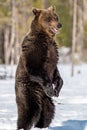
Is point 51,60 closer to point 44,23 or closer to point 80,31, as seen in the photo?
point 44,23

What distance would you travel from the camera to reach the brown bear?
717 centimetres

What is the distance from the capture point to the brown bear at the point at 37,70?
717cm

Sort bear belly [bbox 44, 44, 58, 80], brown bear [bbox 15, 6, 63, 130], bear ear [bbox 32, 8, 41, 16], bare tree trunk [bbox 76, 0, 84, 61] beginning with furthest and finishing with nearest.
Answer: bare tree trunk [bbox 76, 0, 84, 61] → bear ear [bbox 32, 8, 41, 16] → bear belly [bbox 44, 44, 58, 80] → brown bear [bbox 15, 6, 63, 130]

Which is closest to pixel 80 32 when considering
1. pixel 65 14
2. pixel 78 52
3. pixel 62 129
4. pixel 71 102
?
pixel 78 52

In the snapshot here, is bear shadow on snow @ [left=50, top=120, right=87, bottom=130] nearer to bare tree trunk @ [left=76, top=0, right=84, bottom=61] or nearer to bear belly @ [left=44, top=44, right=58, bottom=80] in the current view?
bear belly @ [left=44, top=44, right=58, bottom=80]

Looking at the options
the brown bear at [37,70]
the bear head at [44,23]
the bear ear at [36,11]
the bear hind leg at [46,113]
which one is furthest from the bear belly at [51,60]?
the bear ear at [36,11]

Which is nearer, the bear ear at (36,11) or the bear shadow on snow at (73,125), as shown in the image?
the bear ear at (36,11)

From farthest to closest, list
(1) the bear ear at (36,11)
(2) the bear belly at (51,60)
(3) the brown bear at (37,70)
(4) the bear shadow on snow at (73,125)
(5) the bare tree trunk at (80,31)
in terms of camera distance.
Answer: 1. (5) the bare tree trunk at (80,31)
2. (4) the bear shadow on snow at (73,125)
3. (1) the bear ear at (36,11)
4. (2) the bear belly at (51,60)
5. (3) the brown bear at (37,70)

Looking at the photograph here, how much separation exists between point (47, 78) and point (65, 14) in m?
45.0

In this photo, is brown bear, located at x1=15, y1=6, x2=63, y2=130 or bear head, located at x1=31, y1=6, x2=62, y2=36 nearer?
brown bear, located at x1=15, y1=6, x2=63, y2=130

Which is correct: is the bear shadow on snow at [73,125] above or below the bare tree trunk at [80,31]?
above

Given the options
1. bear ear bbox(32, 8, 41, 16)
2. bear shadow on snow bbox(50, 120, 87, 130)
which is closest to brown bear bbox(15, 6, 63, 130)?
bear ear bbox(32, 8, 41, 16)

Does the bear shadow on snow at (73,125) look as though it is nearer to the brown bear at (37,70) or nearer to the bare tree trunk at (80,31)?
the brown bear at (37,70)

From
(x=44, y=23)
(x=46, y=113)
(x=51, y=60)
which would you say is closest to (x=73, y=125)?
(x=46, y=113)
